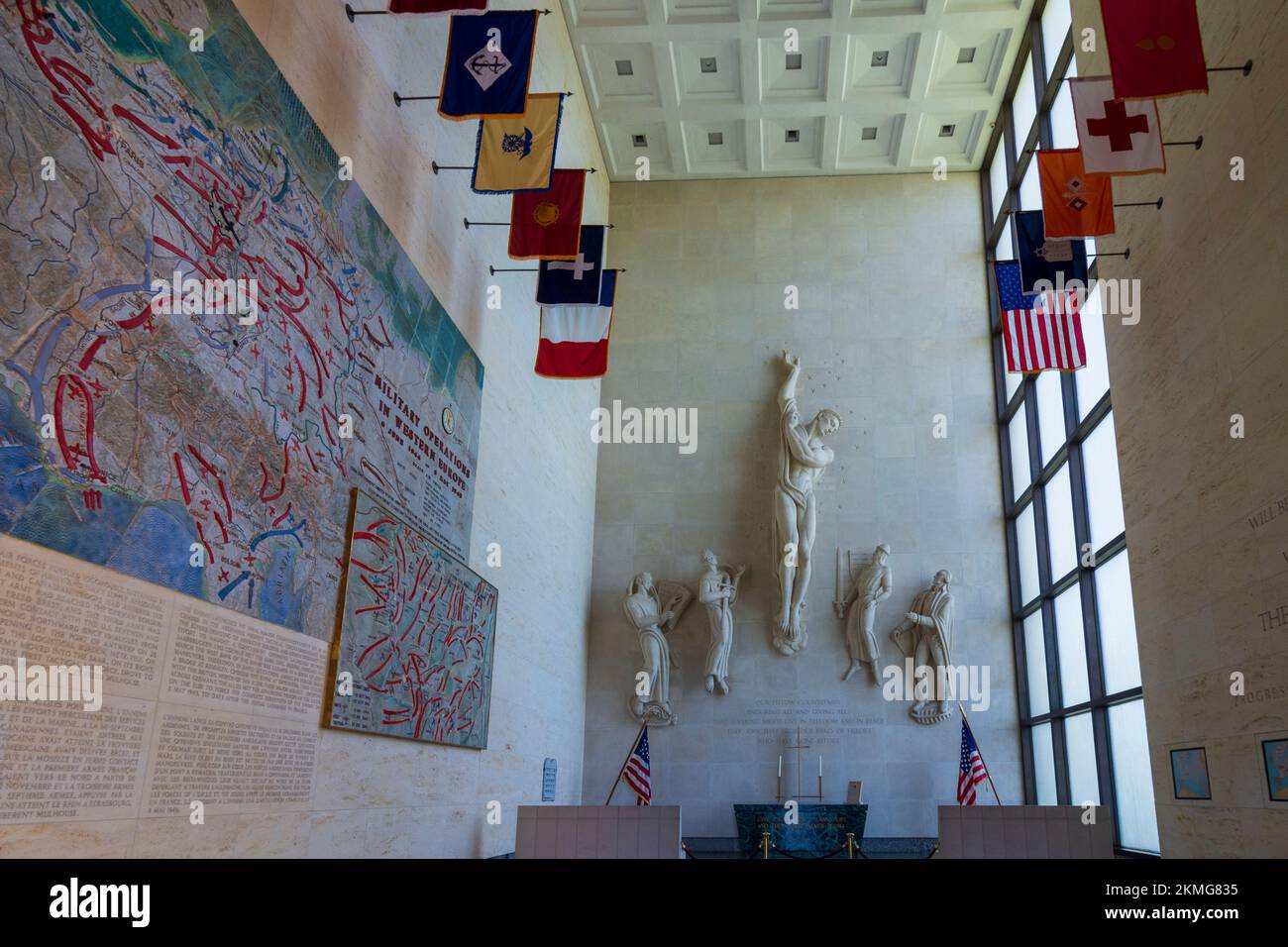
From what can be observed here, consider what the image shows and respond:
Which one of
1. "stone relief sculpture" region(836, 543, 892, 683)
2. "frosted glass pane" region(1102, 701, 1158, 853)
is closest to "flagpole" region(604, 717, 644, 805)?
"stone relief sculpture" region(836, 543, 892, 683)

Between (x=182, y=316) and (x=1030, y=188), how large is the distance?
14042 mm

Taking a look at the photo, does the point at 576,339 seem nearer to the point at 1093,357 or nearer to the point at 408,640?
the point at 408,640

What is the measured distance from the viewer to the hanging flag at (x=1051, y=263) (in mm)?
10859

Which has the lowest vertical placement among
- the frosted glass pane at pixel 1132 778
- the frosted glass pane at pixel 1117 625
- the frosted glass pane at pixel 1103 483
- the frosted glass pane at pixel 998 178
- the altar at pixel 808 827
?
the altar at pixel 808 827

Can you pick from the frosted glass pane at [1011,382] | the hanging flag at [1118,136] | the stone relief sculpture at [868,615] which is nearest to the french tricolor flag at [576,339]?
the hanging flag at [1118,136]

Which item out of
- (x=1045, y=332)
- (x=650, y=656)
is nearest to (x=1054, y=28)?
(x=1045, y=332)

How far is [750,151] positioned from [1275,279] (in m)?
12.2

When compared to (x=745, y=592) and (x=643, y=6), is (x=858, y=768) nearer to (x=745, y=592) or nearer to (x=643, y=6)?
(x=745, y=592)

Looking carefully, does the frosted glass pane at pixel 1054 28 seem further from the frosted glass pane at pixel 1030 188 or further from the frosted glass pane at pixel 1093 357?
the frosted glass pane at pixel 1093 357

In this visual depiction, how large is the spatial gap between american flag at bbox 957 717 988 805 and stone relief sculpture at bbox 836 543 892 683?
78.2 inches

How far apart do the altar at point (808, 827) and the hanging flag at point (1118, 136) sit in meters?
9.05

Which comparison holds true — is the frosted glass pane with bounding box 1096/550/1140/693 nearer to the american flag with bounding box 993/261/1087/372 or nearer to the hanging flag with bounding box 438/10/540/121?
the american flag with bounding box 993/261/1087/372

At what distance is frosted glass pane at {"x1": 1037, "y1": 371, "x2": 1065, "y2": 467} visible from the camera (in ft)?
45.9

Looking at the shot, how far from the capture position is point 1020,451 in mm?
15969
